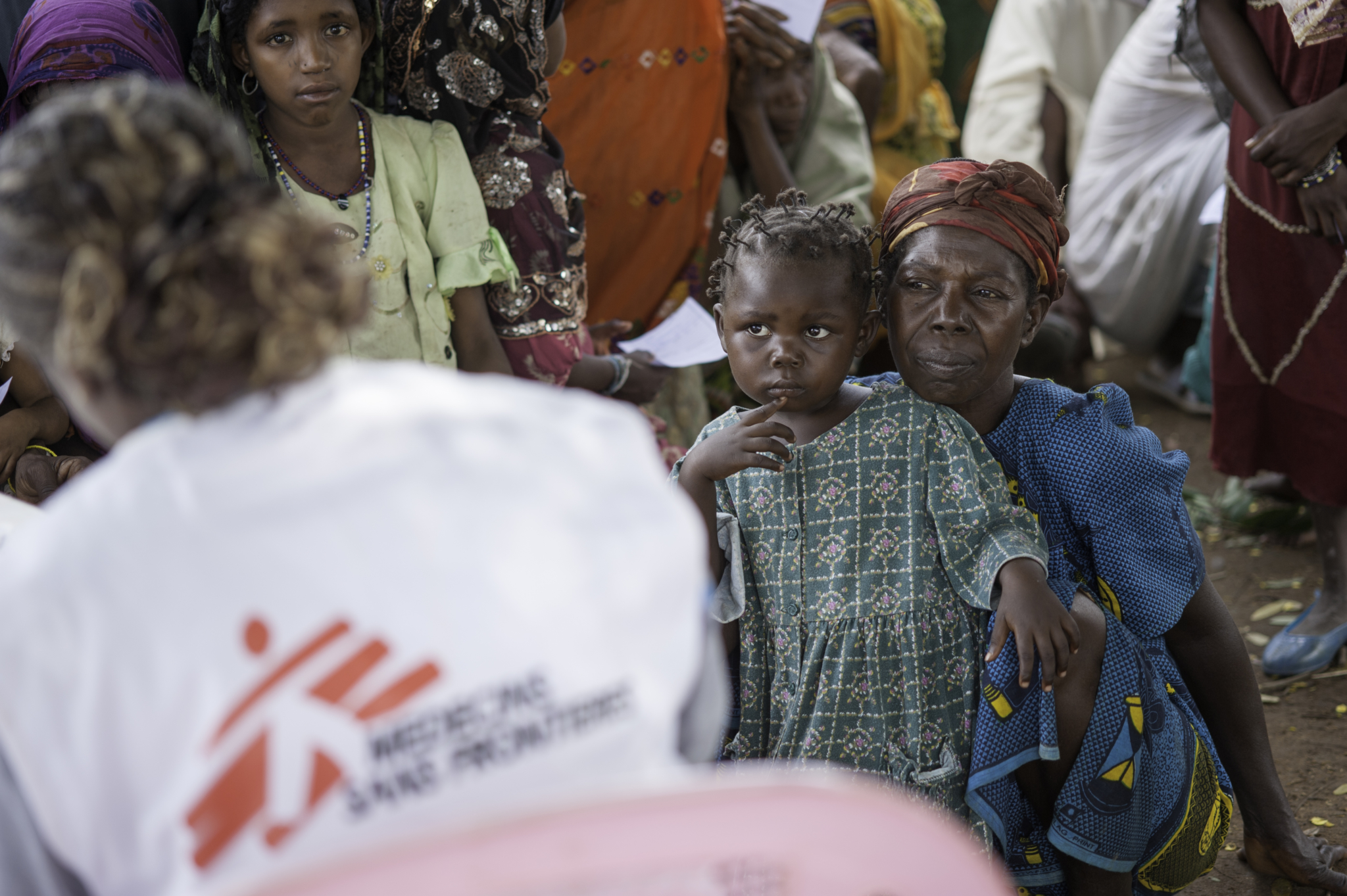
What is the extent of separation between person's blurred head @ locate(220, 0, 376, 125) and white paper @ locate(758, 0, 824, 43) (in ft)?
5.83

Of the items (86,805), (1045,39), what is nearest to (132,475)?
(86,805)

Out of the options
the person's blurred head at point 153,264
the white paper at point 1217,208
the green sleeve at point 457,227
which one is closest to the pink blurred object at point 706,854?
the person's blurred head at point 153,264

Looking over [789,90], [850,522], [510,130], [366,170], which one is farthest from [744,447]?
[789,90]

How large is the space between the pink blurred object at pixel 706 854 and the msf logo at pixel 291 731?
0.11 m

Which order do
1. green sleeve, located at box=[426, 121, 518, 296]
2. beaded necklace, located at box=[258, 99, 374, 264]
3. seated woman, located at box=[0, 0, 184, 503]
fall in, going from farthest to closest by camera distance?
1. green sleeve, located at box=[426, 121, 518, 296]
2. beaded necklace, located at box=[258, 99, 374, 264]
3. seated woman, located at box=[0, 0, 184, 503]

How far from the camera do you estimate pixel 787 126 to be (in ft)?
13.5

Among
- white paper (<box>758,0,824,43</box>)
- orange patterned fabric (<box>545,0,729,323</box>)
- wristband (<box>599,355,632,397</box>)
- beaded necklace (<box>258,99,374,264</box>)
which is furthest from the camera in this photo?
white paper (<box>758,0,824,43</box>)

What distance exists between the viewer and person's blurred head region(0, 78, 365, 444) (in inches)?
38.2

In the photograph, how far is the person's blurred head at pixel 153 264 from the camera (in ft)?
3.19

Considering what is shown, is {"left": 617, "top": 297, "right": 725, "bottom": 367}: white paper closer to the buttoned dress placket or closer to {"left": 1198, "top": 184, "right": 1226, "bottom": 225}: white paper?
the buttoned dress placket

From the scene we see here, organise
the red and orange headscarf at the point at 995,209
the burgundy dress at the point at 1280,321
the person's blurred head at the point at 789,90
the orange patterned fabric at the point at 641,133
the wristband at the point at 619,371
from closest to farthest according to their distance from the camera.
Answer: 1. the red and orange headscarf at the point at 995,209
2. the burgundy dress at the point at 1280,321
3. the wristband at the point at 619,371
4. the orange patterned fabric at the point at 641,133
5. the person's blurred head at the point at 789,90

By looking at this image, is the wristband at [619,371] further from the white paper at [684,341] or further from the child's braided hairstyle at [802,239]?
the child's braided hairstyle at [802,239]

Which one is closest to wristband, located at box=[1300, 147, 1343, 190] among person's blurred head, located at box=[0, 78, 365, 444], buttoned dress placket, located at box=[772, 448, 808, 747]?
buttoned dress placket, located at box=[772, 448, 808, 747]

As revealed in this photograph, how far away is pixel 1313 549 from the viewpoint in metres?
4.00
